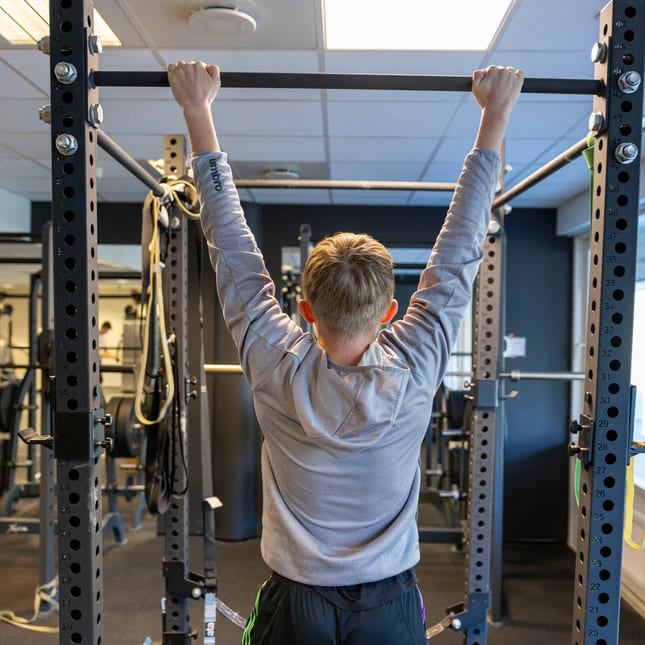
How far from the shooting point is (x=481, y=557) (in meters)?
2.02

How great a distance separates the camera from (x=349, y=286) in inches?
35.3

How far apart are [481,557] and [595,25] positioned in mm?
1817

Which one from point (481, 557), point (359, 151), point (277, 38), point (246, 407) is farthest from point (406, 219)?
point (481, 557)

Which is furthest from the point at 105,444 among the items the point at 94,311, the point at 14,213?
the point at 14,213

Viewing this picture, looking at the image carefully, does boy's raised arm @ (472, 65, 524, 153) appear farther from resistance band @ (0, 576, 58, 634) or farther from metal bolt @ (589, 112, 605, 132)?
resistance band @ (0, 576, 58, 634)

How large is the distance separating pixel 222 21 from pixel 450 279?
4.61 ft

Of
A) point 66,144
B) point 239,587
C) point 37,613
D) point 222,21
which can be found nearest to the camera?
point 66,144

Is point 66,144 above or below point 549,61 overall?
below

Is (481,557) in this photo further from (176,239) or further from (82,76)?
(82,76)

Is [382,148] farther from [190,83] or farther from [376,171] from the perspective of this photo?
[190,83]

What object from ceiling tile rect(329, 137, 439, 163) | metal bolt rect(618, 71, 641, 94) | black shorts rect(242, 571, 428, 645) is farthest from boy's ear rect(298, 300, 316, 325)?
ceiling tile rect(329, 137, 439, 163)

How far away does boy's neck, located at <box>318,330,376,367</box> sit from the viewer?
0.92 meters

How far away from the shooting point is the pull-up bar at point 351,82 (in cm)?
102

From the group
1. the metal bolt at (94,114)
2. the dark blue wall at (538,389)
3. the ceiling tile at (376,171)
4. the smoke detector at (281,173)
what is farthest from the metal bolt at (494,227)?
the dark blue wall at (538,389)
